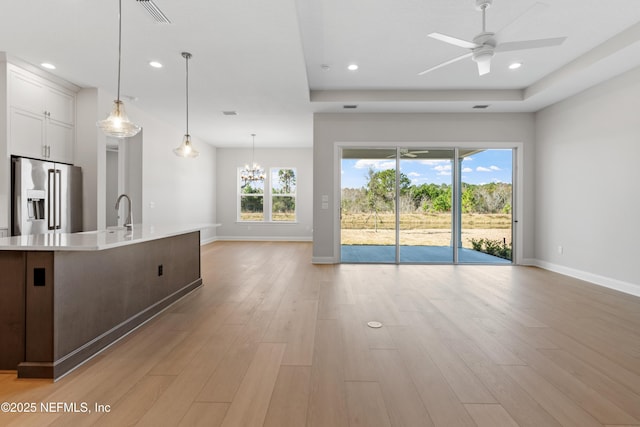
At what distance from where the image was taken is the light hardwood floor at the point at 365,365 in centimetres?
169

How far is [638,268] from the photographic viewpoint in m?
4.05

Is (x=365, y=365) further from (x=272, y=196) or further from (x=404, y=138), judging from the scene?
(x=272, y=196)

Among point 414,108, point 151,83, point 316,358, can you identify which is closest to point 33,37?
point 151,83

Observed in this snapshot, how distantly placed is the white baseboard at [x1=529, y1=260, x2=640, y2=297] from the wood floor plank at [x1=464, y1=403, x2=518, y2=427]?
3.83 m

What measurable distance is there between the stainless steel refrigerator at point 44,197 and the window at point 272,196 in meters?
5.24

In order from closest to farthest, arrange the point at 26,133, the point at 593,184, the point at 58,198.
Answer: the point at 26,133
the point at 58,198
the point at 593,184

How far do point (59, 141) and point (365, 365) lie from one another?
523 cm

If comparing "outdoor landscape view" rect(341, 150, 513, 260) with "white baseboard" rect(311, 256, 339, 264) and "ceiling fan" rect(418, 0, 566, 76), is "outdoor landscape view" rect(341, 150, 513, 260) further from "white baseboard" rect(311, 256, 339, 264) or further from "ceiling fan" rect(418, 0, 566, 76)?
"ceiling fan" rect(418, 0, 566, 76)

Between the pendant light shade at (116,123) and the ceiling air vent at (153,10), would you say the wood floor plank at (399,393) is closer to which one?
the pendant light shade at (116,123)

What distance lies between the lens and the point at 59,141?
459cm

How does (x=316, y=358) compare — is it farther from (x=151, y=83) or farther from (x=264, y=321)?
(x=151, y=83)

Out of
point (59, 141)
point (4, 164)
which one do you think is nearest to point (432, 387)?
point (4, 164)

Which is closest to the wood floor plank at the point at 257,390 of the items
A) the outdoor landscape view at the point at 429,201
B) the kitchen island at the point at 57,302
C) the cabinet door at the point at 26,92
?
the kitchen island at the point at 57,302

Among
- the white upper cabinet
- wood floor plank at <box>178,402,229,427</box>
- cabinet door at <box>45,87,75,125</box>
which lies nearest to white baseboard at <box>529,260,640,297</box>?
wood floor plank at <box>178,402,229,427</box>
